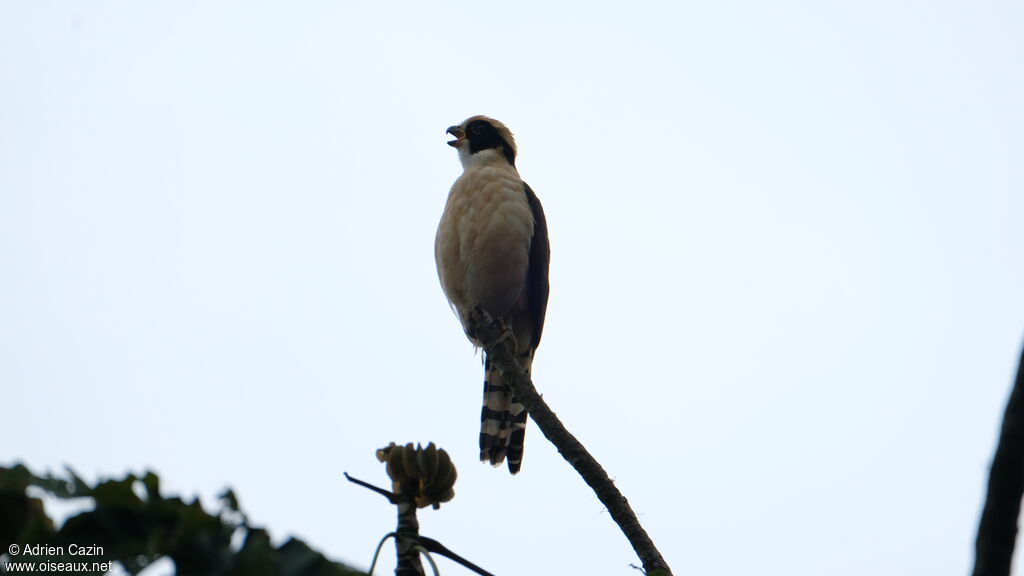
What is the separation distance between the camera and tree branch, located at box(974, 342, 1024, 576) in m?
1.25

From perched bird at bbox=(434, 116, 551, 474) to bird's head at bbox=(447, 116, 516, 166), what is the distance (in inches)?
23.4

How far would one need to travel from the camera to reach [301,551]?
1.52 meters

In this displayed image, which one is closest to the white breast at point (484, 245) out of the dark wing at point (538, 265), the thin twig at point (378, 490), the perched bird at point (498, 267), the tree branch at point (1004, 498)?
the perched bird at point (498, 267)

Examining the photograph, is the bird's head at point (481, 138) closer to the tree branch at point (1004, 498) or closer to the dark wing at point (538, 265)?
the dark wing at point (538, 265)

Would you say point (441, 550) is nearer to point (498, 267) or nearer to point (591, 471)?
point (591, 471)

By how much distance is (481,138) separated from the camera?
8.29 meters

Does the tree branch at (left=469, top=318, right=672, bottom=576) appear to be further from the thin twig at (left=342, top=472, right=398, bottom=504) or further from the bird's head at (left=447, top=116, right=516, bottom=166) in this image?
the bird's head at (left=447, top=116, right=516, bottom=166)

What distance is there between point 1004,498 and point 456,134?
7464 millimetres

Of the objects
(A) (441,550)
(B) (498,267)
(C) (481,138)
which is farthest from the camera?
(C) (481,138)

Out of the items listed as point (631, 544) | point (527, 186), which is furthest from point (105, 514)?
point (527, 186)

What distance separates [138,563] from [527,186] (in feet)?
21.1

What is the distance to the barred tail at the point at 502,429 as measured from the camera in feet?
21.6

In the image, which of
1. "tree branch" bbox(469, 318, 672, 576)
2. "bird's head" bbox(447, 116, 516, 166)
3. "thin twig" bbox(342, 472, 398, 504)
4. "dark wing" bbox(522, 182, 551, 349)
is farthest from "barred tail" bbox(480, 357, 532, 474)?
"thin twig" bbox(342, 472, 398, 504)

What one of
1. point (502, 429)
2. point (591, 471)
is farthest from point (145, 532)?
point (502, 429)
